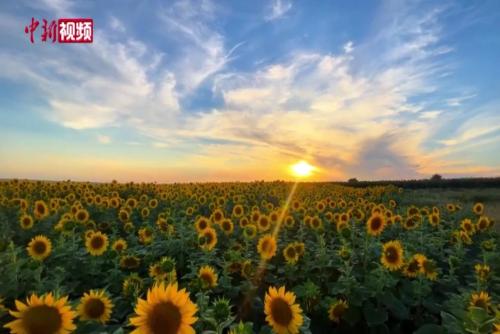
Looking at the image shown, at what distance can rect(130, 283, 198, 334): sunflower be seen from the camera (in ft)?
8.43

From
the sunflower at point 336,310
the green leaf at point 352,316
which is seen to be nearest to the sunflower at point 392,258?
the green leaf at point 352,316

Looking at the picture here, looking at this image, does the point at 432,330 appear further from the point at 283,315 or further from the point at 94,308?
the point at 94,308

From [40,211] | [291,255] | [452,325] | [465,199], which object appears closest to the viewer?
[452,325]

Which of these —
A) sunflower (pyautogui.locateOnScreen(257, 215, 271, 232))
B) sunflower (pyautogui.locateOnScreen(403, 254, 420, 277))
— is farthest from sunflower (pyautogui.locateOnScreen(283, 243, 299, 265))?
sunflower (pyautogui.locateOnScreen(257, 215, 271, 232))

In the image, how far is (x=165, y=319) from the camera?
8.46ft

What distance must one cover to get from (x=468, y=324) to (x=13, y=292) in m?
4.99

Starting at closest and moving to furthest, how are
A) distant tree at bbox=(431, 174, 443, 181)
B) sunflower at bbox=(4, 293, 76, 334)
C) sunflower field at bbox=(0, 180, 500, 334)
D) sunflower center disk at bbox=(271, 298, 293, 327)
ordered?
sunflower at bbox=(4, 293, 76, 334) < sunflower field at bbox=(0, 180, 500, 334) < sunflower center disk at bbox=(271, 298, 293, 327) < distant tree at bbox=(431, 174, 443, 181)

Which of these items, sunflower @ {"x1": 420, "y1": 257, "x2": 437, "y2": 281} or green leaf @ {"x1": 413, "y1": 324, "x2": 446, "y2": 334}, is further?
sunflower @ {"x1": 420, "y1": 257, "x2": 437, "y2": 281}

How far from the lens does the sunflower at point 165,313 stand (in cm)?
257

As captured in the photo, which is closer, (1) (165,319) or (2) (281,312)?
(1) (165,319)

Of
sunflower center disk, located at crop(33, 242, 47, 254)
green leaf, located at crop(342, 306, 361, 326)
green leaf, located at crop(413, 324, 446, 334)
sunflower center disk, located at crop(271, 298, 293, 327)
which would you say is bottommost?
green leaf, located at crop(342, 306, 361, 326)

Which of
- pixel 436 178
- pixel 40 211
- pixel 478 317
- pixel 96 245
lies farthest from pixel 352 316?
pixel 436 178

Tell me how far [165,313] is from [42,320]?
946mm

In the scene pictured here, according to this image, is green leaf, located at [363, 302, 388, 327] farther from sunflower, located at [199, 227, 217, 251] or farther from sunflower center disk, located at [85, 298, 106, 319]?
sunflower center disk, located at [85, 298, 106, 319]
